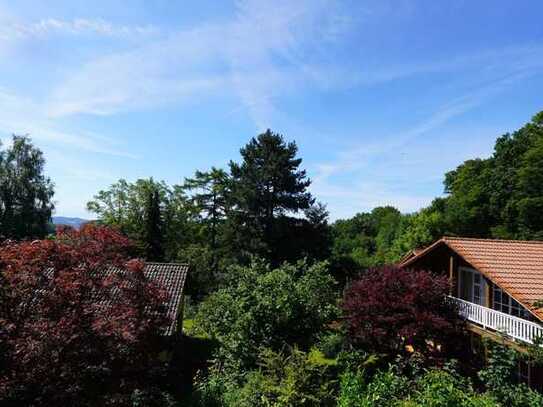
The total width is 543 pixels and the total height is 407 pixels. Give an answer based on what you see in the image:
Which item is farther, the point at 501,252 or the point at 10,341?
the point at 501,252

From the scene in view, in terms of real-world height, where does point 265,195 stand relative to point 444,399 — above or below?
above

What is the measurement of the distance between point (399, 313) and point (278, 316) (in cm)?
429

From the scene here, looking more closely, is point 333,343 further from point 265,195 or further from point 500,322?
point 265,195

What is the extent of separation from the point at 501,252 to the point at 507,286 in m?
3.29

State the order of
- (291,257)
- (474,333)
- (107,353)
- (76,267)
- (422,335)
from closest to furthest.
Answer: (107,353), (76,267), (422,335), (474,333), (291,257)

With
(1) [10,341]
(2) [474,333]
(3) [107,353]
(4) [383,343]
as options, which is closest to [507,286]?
(2) [474,333]

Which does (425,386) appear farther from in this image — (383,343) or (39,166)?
(39,166)

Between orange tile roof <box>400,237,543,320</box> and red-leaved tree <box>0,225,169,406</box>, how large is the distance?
36.7 feet

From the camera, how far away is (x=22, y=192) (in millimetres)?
33781

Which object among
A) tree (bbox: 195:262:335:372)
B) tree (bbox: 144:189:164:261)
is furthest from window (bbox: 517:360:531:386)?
tree (bbox: 144:189:164:261)

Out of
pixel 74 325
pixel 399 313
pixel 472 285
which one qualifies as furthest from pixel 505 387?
pixel 74 325

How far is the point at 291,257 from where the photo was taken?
110 feet

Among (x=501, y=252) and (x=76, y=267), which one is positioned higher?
(x=501, y=252)

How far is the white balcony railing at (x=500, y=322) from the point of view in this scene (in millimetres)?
12414
